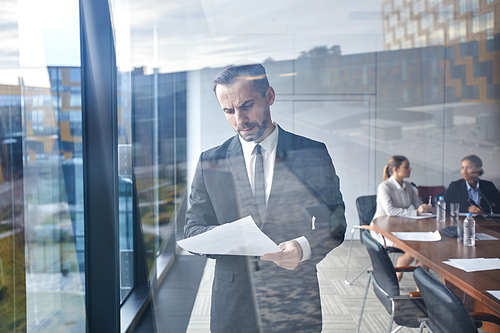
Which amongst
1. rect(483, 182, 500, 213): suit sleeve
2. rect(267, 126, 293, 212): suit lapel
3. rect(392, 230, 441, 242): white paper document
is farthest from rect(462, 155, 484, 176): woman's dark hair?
rect(267, 126, 293, 212): suit lapel

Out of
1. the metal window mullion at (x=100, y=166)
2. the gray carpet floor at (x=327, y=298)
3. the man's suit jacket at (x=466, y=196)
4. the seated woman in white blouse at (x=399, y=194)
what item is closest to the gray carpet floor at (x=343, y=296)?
the gray carpet floor at (x=327, y=298)

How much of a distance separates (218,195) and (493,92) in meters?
1.29

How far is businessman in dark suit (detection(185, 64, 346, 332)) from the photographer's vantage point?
6.05 feet

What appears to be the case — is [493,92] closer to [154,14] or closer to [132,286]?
[154,14]

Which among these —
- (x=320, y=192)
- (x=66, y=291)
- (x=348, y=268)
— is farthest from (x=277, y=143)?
(x=66, y=291)

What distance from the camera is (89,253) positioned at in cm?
223

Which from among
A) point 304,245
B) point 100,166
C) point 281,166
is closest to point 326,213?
point 304,245

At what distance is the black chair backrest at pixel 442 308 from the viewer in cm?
163

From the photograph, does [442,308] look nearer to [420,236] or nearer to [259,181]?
[420,236]

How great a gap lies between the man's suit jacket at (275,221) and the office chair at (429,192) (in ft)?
1.28

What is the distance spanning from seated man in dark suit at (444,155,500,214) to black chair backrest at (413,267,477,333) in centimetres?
37

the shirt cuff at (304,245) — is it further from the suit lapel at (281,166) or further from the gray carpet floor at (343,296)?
the suit lapel at (281,166)

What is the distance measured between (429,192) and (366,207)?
30 cm

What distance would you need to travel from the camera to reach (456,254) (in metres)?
1.90
